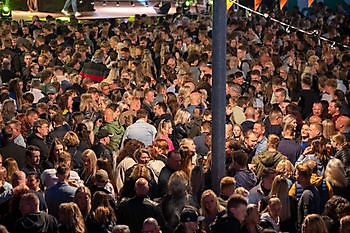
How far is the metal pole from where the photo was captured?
348 inches

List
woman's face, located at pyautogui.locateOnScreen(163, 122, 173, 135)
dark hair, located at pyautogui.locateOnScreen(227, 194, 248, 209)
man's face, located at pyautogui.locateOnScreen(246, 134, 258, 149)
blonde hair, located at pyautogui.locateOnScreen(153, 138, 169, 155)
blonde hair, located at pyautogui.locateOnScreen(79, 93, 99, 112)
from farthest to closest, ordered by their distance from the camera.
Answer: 1. blonde hair, located at pyautogui.locateOnScreen(79, 93, 99, 112)
2. woman's face, located at pyautogui.locateOnScreen(163, 122, 173, 135)
3. man's face, located at pyautogui.locateOnScreen(246, 134, 258, 149)
4. blonde hair, located at pyautogui.locateOnScreen(153, 138, 169, 155)
5. dark hair, located at pyautogui.locateOnScreen(227, 194, 248, 209)

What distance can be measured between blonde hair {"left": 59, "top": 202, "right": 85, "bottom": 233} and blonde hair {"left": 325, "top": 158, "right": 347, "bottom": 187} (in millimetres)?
2826

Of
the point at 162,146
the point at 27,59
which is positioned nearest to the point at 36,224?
the point at 162,146

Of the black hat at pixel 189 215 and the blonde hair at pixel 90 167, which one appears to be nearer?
the black hat at pixel 189 215

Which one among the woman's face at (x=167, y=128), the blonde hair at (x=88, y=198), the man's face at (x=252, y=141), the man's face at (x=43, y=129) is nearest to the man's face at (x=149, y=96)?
the woman's face at (x=167, y=128)

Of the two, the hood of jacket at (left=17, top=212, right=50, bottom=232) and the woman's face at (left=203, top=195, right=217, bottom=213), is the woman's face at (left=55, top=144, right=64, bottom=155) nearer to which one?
the hood of jacket at (left=17, top=212, right=50, bottom=232)

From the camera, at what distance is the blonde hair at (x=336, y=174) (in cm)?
927

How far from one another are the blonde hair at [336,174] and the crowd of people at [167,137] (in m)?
0.01

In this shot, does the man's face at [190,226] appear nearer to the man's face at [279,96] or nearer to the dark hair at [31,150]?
the dark hair at [31,150]

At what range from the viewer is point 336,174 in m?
9.30

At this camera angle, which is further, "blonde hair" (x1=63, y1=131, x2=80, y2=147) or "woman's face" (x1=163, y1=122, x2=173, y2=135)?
"woman's face" (x1=163, y1=122, x2=173, y2=135)

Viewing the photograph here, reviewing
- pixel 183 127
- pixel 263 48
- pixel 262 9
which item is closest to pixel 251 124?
pixel 183 127

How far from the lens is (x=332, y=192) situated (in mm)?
9227

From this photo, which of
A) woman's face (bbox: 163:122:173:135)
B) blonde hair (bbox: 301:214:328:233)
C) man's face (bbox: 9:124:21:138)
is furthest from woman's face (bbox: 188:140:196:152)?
blonde hair (bbox: 301:214:328:233)
